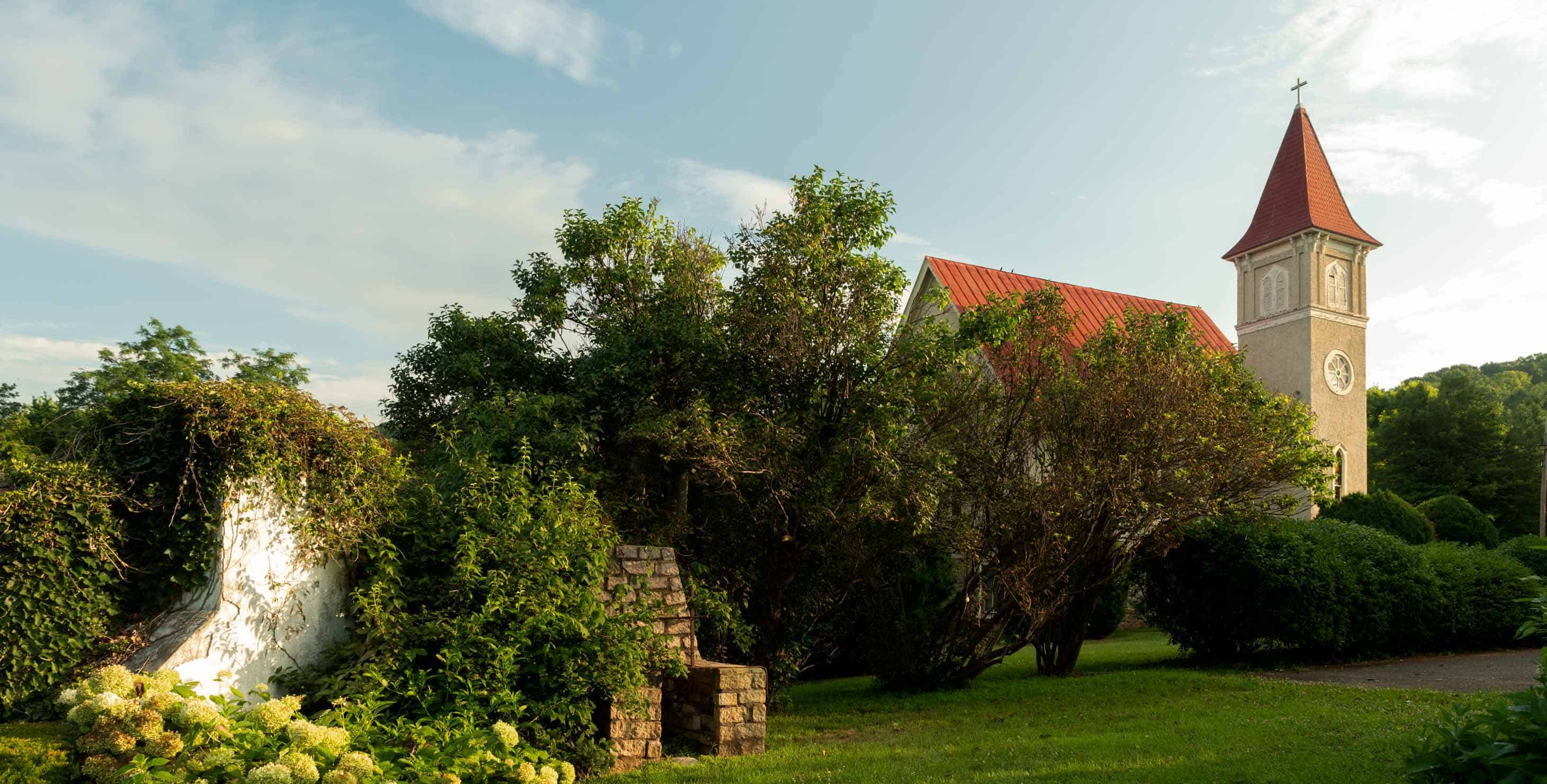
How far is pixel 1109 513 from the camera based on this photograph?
12.0 m

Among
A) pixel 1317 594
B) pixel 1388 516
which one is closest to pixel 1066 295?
pixel 1388 516

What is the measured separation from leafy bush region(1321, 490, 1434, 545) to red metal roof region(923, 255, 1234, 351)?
4.55 m

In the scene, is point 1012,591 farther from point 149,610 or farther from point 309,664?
point 149,610

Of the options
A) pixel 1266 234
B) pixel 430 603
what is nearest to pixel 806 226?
pixel 430 603

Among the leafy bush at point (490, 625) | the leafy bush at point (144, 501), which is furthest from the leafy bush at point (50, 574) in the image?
the leafy bush at point (490, 625)

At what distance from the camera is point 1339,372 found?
30.7 meters

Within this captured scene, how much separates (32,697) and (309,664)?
1.68m

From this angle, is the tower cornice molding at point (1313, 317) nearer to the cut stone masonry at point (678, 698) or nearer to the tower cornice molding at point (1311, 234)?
the tower cornice molding at point (1311, 234)

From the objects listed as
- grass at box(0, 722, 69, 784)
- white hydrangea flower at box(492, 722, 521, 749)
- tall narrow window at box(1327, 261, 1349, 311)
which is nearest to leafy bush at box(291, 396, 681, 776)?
white hydrangea flower at box(492, 722, 521, 749)

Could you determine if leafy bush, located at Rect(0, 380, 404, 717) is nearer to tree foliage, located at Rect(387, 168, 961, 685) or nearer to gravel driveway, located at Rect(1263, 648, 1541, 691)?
tree foliage, located at Rect(387, 168, 961, 685)

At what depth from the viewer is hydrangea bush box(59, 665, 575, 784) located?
17.5 feet

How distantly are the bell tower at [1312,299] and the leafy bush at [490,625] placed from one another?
27628mm

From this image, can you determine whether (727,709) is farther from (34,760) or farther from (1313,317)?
(1313,317)

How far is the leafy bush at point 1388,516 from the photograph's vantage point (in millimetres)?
21219
